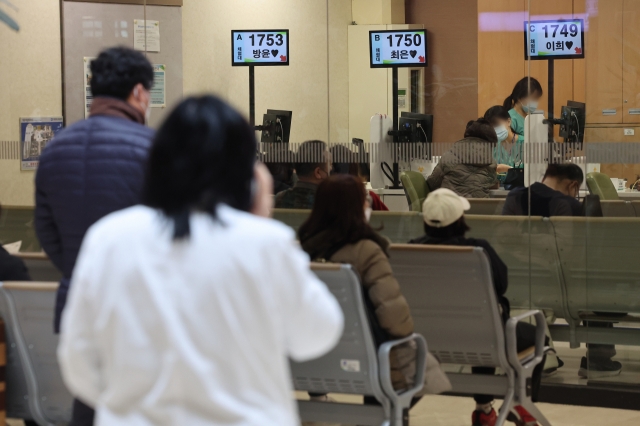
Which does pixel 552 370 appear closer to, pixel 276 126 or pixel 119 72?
pixel 276 126

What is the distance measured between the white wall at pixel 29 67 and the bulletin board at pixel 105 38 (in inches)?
2.6

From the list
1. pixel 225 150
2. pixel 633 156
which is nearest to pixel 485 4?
pixel 633 156

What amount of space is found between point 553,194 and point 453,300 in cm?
134

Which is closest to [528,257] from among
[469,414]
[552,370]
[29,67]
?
[552,370]

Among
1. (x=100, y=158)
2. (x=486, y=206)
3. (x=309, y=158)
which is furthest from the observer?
(x=309, y=158)

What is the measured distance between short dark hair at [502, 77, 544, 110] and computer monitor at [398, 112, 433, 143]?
1.36 ft

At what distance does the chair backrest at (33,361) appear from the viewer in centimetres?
309

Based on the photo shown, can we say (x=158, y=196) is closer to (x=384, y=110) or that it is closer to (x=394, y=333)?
(x=394, y=333)

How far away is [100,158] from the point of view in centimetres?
268

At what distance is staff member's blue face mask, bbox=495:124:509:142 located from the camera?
4863 millimetres

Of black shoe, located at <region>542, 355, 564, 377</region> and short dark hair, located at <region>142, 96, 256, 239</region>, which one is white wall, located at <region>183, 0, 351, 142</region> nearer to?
black shoe, located at <region>542, 355, 564, 377</region>

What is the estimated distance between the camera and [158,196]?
4.90 feet

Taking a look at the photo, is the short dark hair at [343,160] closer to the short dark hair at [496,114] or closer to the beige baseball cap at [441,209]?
the short dark hair at [496,114]

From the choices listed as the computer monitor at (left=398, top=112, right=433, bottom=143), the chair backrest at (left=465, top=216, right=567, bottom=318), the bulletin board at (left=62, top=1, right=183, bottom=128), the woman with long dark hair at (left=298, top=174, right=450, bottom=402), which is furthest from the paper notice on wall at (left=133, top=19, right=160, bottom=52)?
the woman with long dark hair at (left=298, top=174, right=450, bottom=402)
